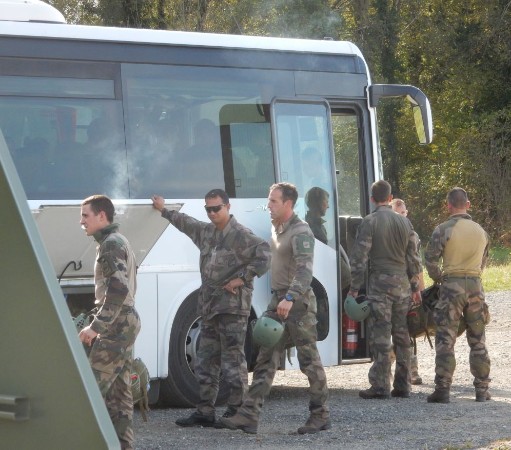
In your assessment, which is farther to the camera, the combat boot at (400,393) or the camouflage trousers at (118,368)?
the combat boot at (400,393)

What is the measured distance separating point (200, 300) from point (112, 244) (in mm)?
2195

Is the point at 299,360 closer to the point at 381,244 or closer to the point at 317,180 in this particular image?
the point at 381,244

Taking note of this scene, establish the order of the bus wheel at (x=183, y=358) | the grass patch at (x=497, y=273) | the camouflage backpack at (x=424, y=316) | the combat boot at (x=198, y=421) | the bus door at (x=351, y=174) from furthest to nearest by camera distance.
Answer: the grass patch at (x=497, y=273) → the bus door at (x=351, y=174) → the camouflage backpack at (x=424, y=316) → the bus wheel at (x=183, y=358) → the combat boot at (x=198, y=421)

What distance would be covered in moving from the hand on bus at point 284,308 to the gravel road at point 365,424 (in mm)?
919

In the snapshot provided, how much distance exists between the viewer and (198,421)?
9.12 m

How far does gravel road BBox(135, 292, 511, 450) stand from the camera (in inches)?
327

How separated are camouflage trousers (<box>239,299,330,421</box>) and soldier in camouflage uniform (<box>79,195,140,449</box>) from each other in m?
1.75

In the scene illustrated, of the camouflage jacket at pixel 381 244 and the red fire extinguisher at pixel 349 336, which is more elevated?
the camouflage jacket at pixel 381 244

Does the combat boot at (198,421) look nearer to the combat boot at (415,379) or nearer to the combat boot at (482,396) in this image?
the combat boot at (482,396)

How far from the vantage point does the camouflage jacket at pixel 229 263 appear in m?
8.82

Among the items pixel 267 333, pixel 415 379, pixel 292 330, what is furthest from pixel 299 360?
pixel 415 379

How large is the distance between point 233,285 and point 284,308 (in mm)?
554

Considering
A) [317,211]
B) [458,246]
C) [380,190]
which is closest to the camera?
[458,246]

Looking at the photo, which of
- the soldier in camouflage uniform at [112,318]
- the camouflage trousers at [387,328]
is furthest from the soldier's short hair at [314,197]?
the soldier in camouflage uniform at [112,318]
